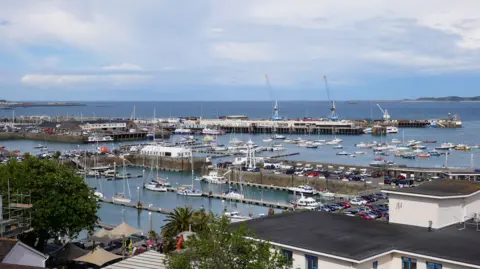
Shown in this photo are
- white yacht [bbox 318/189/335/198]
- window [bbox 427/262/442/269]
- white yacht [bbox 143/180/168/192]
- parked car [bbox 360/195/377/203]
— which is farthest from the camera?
white yacht [bbox 143/180/168/192]

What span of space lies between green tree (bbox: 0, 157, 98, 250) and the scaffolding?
30 cm

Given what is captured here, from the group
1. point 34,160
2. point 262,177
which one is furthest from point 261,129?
point 34,160

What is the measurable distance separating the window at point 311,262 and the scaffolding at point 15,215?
7505 millimetres

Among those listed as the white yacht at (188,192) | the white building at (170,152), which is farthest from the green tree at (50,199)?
the white building at (170,152)

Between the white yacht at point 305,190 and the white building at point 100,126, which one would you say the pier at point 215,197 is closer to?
the white yacht at point 305,190

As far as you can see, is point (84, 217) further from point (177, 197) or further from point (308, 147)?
point (308, 147)

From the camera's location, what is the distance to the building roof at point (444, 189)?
12676mm

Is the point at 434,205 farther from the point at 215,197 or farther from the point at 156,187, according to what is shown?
the point at 156,187

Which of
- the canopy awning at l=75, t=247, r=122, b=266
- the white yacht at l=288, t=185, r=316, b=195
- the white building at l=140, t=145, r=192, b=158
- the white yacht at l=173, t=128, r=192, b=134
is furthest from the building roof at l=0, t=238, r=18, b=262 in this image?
the white yacht at l=173, t=128, r=192, b=134

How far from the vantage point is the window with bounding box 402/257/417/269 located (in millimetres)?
10453

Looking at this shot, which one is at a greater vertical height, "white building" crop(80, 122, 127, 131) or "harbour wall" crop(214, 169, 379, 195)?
"white building" crop(80, 122, 127, 131)

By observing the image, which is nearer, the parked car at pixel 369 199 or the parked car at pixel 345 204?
the parked car at pixel 345 204

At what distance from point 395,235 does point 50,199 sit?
10.5 m

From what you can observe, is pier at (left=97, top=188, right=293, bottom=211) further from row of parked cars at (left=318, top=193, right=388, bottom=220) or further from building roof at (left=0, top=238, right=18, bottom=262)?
building roof at (left=0, top=238, right=18, bottom=262)
